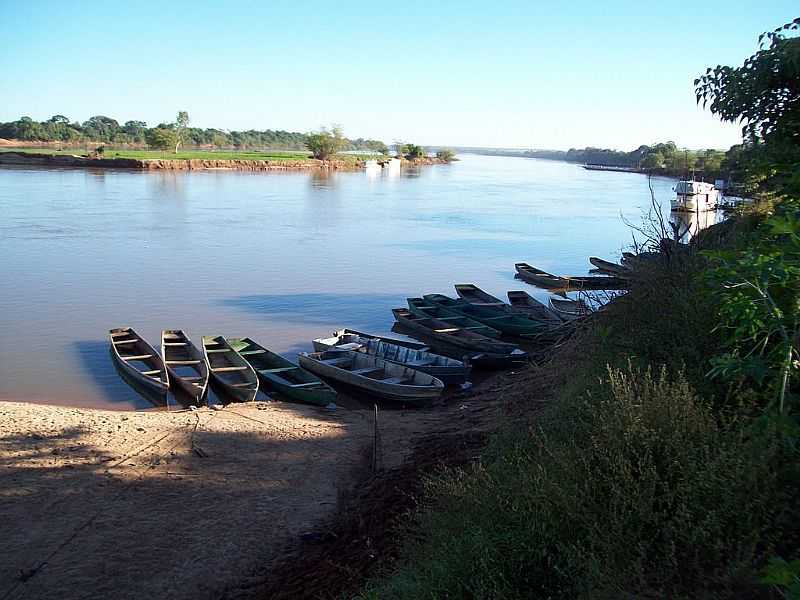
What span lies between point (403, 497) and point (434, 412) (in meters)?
4.96

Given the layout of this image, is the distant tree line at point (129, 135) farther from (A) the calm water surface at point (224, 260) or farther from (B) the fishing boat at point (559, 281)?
(B) the fishing boat at point (559, 281)

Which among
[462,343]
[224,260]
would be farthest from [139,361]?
[224,260]

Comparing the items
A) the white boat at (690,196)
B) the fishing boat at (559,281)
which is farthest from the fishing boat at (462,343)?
the white boat at (690,196)

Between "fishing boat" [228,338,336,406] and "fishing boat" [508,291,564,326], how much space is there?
6848 millimetres

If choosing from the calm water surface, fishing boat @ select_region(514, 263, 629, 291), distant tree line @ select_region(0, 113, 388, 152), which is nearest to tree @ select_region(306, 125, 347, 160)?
distant tree line @ select_region(0, 113, 388, 152)

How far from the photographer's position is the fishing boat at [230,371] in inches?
523

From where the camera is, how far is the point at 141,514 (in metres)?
8.25

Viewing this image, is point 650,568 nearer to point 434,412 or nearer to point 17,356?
point 434,412

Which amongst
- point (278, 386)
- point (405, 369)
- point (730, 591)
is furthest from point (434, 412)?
point (730, 591)

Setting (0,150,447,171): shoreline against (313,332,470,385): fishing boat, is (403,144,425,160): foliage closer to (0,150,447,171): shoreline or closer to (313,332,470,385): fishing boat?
(0,150,447,171): shoreline

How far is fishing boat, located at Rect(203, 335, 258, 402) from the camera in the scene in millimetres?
13297

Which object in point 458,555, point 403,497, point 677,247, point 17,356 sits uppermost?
point 677,247

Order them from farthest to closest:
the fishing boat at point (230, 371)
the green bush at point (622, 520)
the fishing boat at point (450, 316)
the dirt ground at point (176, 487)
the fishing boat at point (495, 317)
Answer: the fishing boat at point (495, 317) → the fishing boat at point (450, 316) → the fishing boat at point (230, 371) → the dirt ground at point (176, 487) → the green bush at point (622, 520)

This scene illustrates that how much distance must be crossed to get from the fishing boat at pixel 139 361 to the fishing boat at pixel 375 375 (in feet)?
9.88
